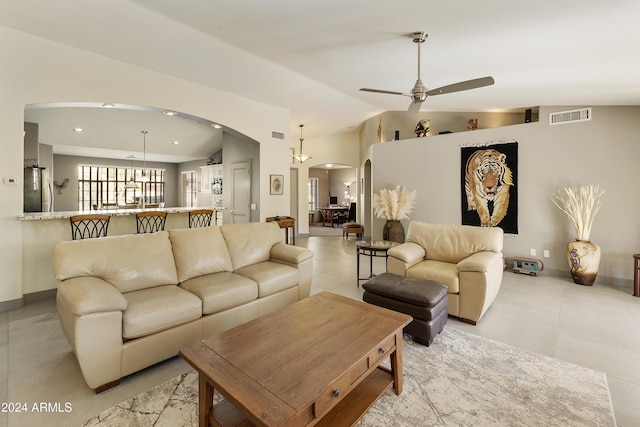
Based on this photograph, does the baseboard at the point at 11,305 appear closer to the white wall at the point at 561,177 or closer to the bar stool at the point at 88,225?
the bar stool at the point at 88,225

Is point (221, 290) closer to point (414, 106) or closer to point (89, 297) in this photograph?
A: point (89, 297)

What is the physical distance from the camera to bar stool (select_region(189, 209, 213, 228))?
5266 millimetres

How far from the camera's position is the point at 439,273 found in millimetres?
3137

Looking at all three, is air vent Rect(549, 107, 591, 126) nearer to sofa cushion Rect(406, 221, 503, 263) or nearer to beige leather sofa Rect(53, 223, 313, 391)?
sofa cushion Rect(406, 221, 503, 263)

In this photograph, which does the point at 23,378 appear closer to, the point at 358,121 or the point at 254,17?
the point at 254,17

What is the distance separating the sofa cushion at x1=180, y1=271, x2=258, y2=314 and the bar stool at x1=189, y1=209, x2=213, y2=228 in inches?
104

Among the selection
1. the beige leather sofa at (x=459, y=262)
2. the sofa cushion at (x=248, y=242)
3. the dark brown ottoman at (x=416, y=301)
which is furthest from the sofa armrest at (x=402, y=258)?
the sofa cushion at (x=248, y=242)

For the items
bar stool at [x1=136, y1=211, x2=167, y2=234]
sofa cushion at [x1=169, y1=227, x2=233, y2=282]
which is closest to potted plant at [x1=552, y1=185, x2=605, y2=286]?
sofa cushion at [x1=169, y1=227, x2=233, y2=282]

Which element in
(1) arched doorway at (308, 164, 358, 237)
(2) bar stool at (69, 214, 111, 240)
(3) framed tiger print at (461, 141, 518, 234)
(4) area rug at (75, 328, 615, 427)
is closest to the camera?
(4) area rug at (75, 328, 615, 427)

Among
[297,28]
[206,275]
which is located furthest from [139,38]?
[206,275]

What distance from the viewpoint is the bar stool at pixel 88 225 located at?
3773 mm

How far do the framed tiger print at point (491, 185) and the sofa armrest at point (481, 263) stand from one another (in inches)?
91.6

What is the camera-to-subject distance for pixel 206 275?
296 cm

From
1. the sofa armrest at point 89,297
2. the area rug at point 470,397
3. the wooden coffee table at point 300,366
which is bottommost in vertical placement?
the area rug at point 470,397
